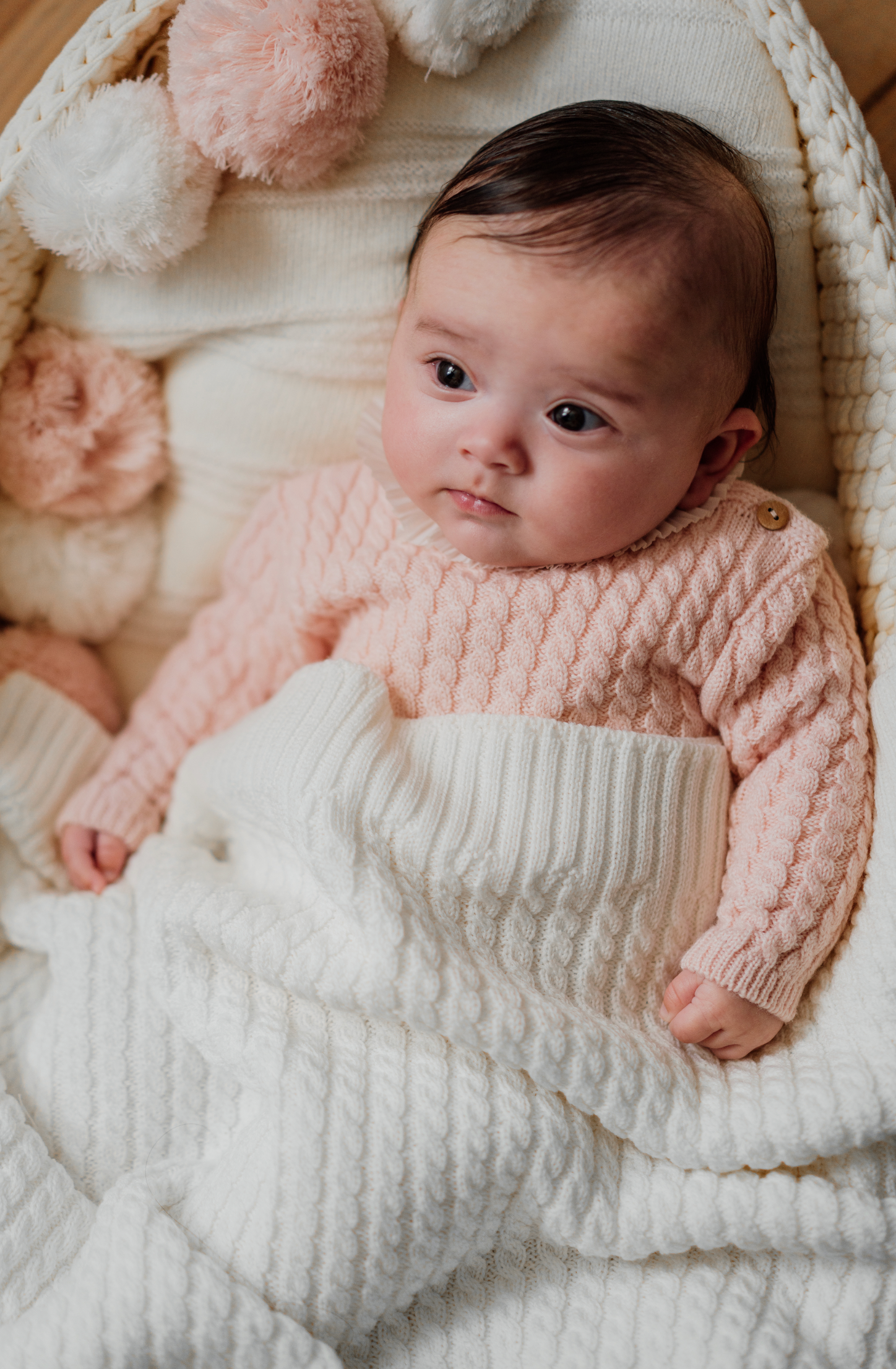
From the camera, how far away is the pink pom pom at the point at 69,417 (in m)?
1.07

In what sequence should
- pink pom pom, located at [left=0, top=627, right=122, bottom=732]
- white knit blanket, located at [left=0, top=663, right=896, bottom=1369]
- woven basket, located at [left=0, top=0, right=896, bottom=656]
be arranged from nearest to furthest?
white knit blanket, located at [left=0, top=663, right=896, bottom=1369], woven basket, located at [left=0, top=0, right=896, bottom=656], pink pom pom, located at [left=0, top=627, right=122, bottom=732]

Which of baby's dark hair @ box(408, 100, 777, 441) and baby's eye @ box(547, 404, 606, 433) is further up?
baby's dark hair @ box(408, 100, 777, 441)

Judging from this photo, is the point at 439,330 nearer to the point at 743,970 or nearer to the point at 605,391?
the point at 605,391

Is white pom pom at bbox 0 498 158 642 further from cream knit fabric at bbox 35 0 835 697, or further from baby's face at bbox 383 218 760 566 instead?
baby's face at bbox 383 218 760 566

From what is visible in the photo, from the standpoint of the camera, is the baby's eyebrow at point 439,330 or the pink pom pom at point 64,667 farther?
the pink pom pom at point 64,667

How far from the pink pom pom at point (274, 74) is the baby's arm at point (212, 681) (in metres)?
0.35

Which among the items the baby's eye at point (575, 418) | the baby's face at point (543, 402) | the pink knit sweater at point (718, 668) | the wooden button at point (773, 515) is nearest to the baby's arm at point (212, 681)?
the pink knit sweater at point (718, 668)

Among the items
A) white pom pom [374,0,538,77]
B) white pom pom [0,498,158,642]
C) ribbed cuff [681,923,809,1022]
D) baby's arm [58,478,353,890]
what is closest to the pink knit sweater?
ribbed cuff [681,923,809,1022]

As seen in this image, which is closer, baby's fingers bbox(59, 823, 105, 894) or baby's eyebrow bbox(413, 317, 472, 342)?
baby's eyebrow bbox(413, 317, 472, 342)

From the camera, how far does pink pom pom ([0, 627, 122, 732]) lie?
118 cm

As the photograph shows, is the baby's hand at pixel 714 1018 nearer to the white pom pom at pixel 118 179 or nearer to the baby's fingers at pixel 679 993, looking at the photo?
the baby's fingers at pixel 679 993

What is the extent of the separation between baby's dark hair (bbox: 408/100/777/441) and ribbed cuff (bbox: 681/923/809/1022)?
0.53m

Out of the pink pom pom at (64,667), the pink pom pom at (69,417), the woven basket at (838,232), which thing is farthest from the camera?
the pink pom pom at (64,667)

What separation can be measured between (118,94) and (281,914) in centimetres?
79
